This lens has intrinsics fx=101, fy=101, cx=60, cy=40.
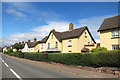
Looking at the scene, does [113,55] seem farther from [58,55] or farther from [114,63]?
[58,55]

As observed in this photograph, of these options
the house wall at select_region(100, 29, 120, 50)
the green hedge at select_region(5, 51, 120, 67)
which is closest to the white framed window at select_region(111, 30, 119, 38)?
the house wall at select_region(100, 29, 120, 50)

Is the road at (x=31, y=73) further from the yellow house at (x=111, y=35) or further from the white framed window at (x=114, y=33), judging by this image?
the white framed window at (x=114, y=33)

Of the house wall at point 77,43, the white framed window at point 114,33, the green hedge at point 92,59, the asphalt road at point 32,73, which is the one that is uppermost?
the white framed window at point 114,33

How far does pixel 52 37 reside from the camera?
33.1 m

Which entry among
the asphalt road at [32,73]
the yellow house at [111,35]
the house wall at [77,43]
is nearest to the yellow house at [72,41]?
the house wall at [77,43]

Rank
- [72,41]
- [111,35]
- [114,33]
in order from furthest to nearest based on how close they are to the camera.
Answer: [72,41] < [111,35] < [114,33]

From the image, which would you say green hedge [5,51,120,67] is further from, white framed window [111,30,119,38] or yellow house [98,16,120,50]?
white framed window [111,30,119,38]

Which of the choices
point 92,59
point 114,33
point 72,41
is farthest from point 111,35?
point 72,41

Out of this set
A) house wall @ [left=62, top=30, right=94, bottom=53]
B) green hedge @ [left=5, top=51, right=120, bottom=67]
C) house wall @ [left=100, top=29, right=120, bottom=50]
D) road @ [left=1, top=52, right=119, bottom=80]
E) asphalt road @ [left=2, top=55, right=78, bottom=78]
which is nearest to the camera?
road @ [left=1, top=52, right=119, bottom=80]

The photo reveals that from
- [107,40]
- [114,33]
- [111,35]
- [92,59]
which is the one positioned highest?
[114,33]

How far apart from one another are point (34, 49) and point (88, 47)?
3019cm

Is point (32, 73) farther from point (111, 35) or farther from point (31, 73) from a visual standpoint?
point (111, 35)

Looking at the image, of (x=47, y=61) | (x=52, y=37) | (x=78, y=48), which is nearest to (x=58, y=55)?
(x=47, y=61)

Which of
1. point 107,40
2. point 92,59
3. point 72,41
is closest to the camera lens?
point 92,59
